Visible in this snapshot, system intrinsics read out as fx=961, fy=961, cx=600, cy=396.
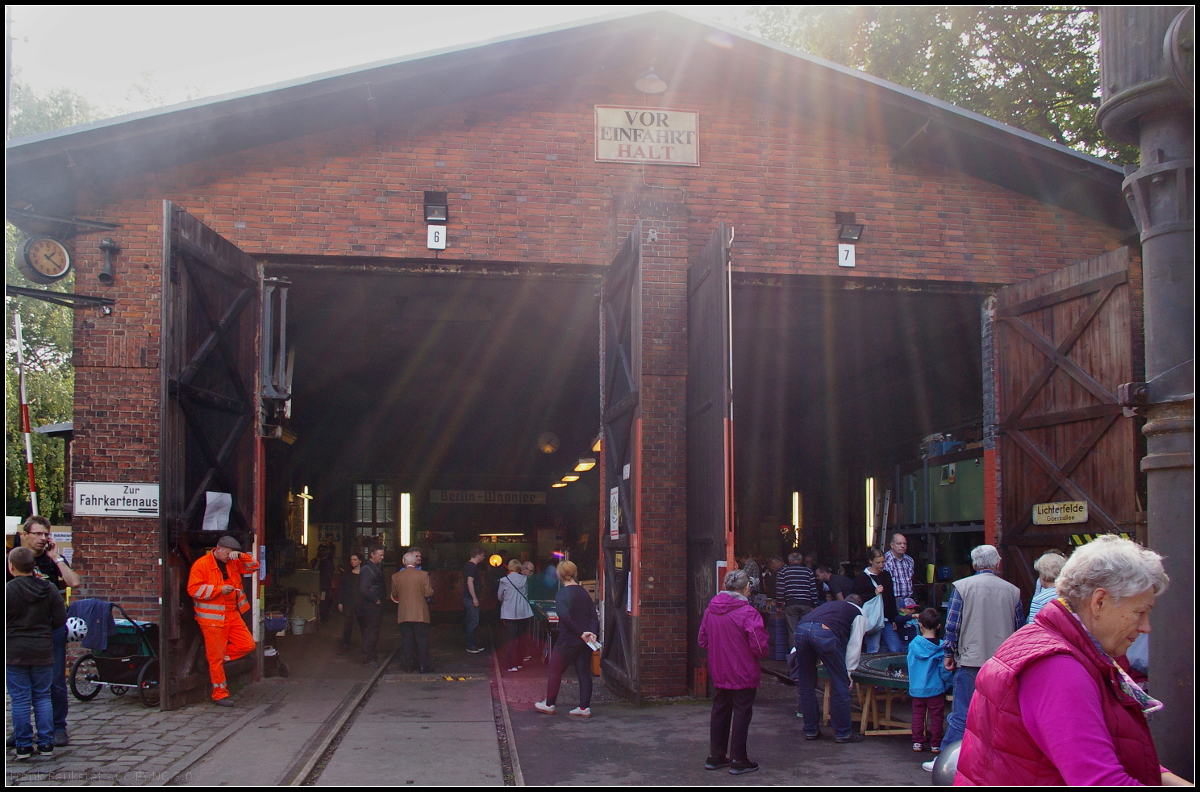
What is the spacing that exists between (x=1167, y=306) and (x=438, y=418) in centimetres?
1932

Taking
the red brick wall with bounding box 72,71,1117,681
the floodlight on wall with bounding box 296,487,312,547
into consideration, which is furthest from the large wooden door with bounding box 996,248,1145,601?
the floodlight on wall with bounding box 296,487,312,547

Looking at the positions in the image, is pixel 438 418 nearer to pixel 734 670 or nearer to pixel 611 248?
pixel 611 248

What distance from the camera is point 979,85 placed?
877 inches

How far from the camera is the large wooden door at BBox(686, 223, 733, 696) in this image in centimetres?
935

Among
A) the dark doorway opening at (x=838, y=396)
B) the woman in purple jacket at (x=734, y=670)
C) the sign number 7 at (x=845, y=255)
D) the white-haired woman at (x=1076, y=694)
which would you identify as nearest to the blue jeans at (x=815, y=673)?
the woman in purple jacket at (x=734, y=670)

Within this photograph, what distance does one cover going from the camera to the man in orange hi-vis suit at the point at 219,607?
995 centimetres

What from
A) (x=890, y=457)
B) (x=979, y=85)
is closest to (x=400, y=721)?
(x=890, y=457)

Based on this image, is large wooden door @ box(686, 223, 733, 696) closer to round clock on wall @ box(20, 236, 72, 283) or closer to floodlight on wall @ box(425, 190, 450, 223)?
floodlight on wall @ box(425, 190, 450, 223)

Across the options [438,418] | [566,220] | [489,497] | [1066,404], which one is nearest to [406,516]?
[489,497]

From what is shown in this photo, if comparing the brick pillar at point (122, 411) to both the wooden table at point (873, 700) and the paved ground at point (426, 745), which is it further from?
the wooden table at point (873, 700)

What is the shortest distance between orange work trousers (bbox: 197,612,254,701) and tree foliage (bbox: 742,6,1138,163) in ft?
62.3

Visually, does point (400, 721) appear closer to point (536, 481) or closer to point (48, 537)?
point (48, 537)

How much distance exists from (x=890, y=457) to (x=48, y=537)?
1493cm

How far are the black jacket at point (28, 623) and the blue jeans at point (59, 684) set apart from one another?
44 cm
